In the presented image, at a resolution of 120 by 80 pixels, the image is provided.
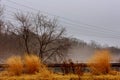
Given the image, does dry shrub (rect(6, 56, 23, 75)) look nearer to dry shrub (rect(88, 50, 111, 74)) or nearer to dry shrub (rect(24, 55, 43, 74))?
dry shrub (rect(24, 55, 43, 74))

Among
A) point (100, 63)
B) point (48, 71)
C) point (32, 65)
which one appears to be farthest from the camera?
point (32, 65)

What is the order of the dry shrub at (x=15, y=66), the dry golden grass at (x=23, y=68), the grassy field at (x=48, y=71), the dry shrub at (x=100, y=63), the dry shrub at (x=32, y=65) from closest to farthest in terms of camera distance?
1. the grassy field at (x=48, y=71)
2. the dry shrub at (x=100, y=63)
3. the dry golden grass at (x=23, y=68)
4. the dry shrub at (x=15, y=66)
5. the dry shrub at (x=32, y=65)

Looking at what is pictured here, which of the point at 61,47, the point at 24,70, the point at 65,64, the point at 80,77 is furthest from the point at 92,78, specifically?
the point at 61,47

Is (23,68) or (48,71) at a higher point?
(23,68)

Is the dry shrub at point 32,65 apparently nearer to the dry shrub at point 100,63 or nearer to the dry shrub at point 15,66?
the dry shrub at point 15,66

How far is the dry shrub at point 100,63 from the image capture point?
1184cm

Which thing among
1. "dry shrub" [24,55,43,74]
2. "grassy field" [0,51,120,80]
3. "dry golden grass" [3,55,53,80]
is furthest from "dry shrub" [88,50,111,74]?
"dry shrub" [24,55,43,74]

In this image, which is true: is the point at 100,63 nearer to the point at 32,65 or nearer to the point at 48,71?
the point at 48,71

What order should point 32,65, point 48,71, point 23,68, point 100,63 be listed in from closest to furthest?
point 48,71 < point 100,63 < point 32,65 < point 23,68

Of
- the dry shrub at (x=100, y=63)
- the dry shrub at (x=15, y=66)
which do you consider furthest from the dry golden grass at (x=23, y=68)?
the dry shrub at (x=100, y=63)

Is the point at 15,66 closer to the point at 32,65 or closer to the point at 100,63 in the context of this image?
the point at 32,65

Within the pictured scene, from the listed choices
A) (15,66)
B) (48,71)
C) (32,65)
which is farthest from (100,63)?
(15,66)

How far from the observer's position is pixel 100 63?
39.1ft

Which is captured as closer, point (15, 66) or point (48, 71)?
point (48, 71)
